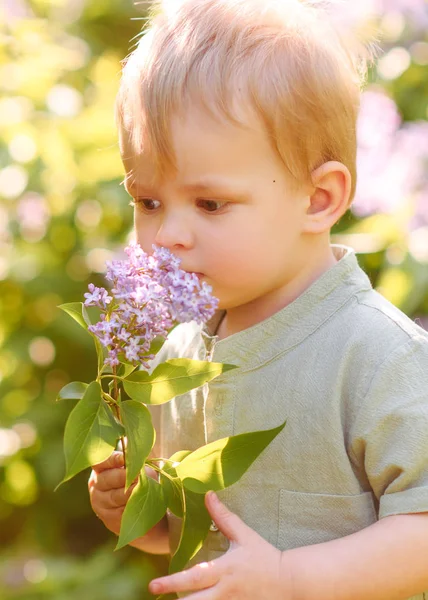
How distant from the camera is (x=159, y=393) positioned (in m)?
1.34

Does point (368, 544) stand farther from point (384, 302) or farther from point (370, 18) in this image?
point (370, 18)

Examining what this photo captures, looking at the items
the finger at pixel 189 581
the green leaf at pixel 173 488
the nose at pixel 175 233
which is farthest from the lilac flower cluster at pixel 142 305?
the finger at pixel 189 581

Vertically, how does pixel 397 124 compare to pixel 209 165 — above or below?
below

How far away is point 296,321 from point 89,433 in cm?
43

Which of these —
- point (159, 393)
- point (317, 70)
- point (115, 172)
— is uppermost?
point (317, 70)

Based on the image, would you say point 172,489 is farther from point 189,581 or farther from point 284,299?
point 284,299

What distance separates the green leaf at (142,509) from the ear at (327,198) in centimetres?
49

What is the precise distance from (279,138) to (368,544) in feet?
2.07

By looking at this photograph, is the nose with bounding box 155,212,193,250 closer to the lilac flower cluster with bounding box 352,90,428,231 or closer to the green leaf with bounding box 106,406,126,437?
the green leaf with bounding box 106,406,126,437

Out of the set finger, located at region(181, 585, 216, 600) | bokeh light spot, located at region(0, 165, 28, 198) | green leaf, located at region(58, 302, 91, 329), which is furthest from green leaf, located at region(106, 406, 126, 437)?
bokeh light spot, located at region(0, 165, 28, 198)

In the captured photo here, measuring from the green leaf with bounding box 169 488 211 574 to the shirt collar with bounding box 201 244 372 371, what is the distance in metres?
0.24

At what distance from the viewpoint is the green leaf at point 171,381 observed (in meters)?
1.34

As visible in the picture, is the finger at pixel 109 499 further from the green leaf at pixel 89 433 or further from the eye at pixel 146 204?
the eye at pixel 146 204

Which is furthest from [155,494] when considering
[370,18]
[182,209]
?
[370,18]
